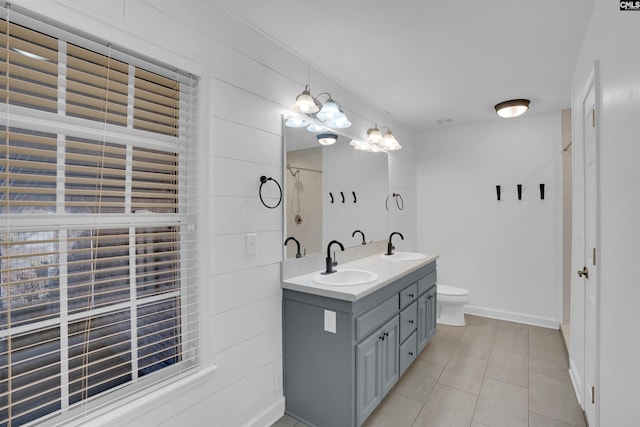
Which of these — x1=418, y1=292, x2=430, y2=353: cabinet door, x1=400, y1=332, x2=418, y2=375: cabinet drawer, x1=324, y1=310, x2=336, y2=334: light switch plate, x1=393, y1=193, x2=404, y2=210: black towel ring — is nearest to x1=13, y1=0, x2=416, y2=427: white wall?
x1=324, y1=310, x2=336, y2=334: light switch plate

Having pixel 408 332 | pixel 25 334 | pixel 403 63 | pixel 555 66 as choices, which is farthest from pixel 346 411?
pixel 555 66

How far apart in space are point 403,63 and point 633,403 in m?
2.29

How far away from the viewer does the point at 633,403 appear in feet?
3.55

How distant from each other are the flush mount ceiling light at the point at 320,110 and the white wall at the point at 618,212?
4.92ft

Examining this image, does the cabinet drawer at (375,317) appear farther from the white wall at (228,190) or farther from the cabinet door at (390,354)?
the white wall at (228,190)

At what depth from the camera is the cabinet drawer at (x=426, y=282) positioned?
2.72 meters

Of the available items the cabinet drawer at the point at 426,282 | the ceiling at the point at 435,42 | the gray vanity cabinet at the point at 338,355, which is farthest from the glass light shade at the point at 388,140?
the gray vanity cabinet at the point at 338,355

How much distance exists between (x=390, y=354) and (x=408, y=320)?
39 centimetres

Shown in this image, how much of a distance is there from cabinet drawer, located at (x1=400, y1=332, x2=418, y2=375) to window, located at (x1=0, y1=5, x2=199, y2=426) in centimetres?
155

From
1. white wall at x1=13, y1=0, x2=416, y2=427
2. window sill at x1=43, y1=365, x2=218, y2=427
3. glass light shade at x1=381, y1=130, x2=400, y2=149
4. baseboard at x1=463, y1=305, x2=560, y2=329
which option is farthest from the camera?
baseboard at x1=463, y1=305, x2=560, y2=329

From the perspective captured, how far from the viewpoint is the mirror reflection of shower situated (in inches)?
84.5

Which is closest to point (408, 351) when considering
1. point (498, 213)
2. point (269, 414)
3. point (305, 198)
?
point (269, 414)

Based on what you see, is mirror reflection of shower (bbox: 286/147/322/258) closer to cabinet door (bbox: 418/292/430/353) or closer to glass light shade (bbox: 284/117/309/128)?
glass light shade (bbox: 284/117/309/128)

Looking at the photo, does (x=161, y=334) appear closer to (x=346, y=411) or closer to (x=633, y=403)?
(x=346, y=411)
